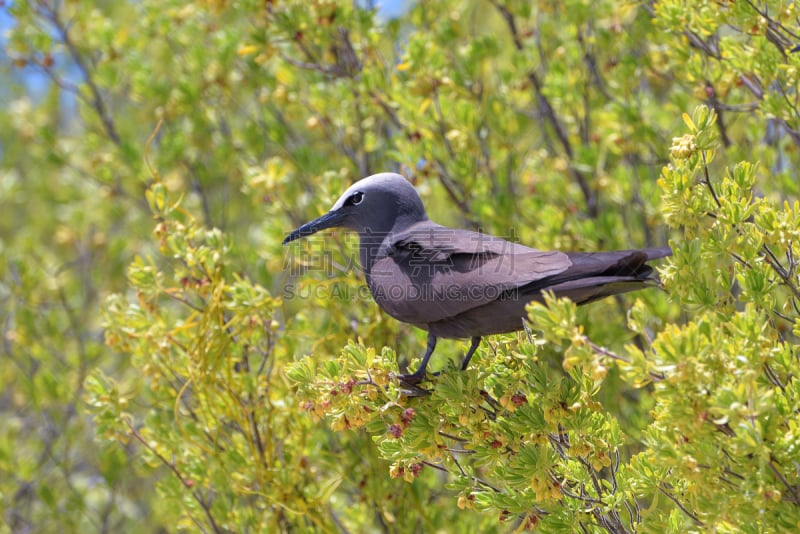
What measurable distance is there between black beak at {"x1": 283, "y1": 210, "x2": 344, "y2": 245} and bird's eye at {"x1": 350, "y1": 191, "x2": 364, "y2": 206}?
8 cm

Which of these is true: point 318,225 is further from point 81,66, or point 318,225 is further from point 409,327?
point 81,66

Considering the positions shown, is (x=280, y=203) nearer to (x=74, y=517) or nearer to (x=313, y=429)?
(x=313, y=429)

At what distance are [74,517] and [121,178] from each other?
285 cm

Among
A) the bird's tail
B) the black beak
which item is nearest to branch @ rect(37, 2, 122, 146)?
the black beak

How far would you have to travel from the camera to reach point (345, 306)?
15.8 ft

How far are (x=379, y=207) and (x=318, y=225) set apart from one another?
0.30m

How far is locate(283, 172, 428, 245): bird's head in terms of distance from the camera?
12.1 ft

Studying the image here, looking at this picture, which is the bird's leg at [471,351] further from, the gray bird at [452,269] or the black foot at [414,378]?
the black foot at [414,378]

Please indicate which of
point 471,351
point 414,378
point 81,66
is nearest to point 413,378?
point 414,378

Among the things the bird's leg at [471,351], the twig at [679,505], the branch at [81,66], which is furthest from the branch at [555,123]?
the branch at [81,66]

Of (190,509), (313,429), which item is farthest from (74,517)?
(313,429)

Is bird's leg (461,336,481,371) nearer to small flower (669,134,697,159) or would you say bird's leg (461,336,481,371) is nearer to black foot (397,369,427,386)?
black foot (397,369,427,386)

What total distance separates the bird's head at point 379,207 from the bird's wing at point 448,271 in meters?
0.17

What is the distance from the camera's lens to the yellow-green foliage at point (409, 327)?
277 cm
